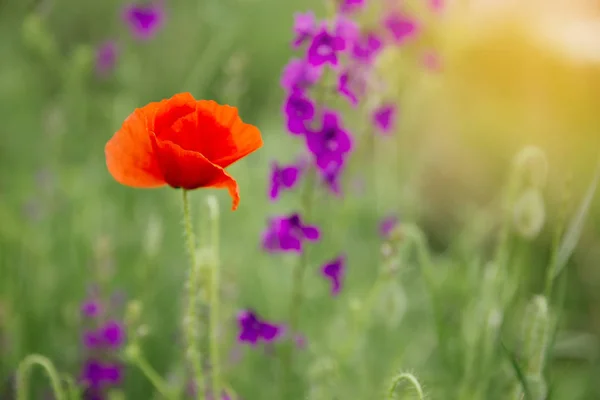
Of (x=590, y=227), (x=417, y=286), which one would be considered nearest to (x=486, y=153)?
(x=590, y=227)

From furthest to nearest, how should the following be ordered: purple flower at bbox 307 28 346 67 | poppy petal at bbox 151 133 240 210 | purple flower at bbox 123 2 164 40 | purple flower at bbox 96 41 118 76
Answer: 1. purple flower at bbox 96 41 118 76
2. purple flower at bbox 123 2 164 40
3. purple flower at bbox 307 28 346 67
4. poppy petal at bbox 151 133 240 210

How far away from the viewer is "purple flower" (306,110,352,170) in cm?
131

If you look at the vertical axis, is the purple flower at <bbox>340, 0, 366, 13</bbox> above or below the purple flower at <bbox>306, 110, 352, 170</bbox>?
above

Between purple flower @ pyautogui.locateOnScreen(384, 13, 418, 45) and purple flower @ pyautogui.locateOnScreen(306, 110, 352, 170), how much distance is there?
0.58 metres

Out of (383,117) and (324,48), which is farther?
(383,117)

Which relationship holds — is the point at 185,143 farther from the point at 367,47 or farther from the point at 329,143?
the point at 367,47

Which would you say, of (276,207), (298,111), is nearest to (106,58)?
(276,207)

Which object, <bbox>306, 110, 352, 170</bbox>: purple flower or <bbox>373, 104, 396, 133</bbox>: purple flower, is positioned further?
<bbox>373, 104, 396, 133</bbox>: purple flower

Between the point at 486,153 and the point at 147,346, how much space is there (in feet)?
6.91

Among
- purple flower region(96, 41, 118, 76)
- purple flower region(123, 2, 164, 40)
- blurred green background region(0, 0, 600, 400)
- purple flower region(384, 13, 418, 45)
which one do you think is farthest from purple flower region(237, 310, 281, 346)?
purple flower region(96, 41, 118, 76)

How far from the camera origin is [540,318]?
1.09 m

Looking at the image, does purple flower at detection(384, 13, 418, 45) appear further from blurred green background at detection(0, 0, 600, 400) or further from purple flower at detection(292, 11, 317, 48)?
purple flower at detection(292, 11, 317, 48)

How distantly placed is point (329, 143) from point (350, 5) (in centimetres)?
33

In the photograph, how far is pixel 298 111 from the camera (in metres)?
1.34
